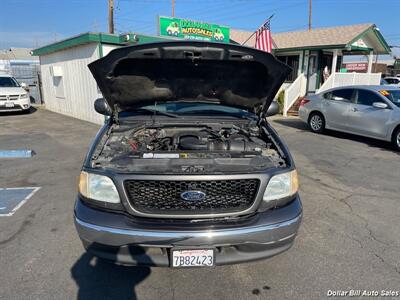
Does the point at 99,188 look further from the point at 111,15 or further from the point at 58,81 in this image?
the point at 111,15

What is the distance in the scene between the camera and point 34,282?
2551 mm

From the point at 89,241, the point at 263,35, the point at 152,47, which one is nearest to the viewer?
the point at 89,241

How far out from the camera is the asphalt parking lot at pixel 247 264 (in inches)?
97.9

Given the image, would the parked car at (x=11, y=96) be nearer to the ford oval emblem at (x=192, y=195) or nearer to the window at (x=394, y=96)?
the ford oval emblem at (x=192, y=195)

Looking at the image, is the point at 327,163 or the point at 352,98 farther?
the point at 352,98

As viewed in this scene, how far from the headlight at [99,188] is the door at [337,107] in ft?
25.7

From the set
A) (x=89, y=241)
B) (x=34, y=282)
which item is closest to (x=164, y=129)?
(x=89, y=241)

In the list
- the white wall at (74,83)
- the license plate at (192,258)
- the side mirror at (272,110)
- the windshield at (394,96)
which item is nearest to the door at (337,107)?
the windshield at (394,96)

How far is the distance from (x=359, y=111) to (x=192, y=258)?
24.7 feet

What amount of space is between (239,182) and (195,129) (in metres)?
1.36

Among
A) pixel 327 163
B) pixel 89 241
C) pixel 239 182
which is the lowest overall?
pixel 327 163

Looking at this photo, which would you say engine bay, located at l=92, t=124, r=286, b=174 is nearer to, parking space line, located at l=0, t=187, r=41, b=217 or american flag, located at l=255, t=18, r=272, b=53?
parking space line, located at l=0, t=187, r=41, b=217

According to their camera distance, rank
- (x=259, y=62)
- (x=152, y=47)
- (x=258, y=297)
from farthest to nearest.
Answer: (x=259, y=62), (x=152, y=47), (x=258, y=297)

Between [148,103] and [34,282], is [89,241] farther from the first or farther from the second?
[148,103]
